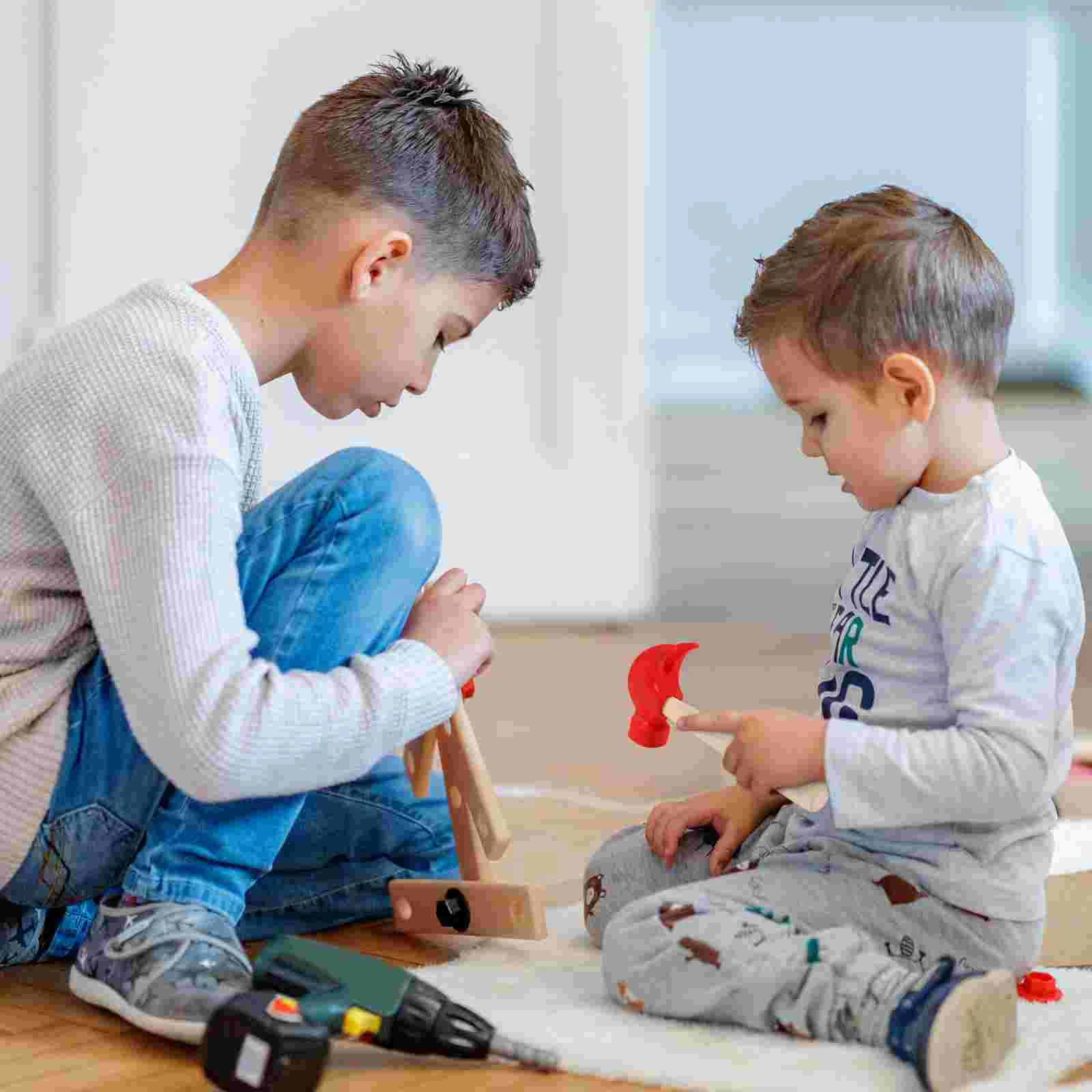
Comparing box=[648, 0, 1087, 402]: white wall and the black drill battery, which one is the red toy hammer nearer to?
the black drill battery

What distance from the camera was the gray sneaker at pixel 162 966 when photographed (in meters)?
0.79

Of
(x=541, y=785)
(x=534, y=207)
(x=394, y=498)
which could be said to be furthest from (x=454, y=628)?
(x=534, y=207)

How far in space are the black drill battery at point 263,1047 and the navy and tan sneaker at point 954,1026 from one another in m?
0.28

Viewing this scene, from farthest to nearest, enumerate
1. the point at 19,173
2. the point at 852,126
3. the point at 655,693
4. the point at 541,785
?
the point at 852,126 < the point at 19,173 < the point at 541,785 < the point at 655,693

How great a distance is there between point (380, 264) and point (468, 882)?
1.29 ft

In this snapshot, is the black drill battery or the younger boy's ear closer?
the black drill battery

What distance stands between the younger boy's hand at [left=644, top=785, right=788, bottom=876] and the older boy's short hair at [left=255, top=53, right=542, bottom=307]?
0.37 metres

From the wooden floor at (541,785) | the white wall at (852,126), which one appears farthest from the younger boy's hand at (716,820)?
the white wall at (852,126)

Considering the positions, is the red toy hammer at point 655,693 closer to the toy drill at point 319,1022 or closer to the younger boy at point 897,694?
the younger boy at point 897,694

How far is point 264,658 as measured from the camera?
869 millimetres

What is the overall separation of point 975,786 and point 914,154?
3.90 meters

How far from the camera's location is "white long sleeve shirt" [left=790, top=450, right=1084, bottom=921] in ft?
2.70

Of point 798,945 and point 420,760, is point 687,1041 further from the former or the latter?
point 420,760

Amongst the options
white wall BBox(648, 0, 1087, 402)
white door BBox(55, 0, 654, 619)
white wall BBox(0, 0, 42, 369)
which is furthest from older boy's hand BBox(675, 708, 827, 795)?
white wall BBox(648, 0, 1087, 402)
